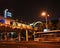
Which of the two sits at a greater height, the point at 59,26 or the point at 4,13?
the point at 4,13

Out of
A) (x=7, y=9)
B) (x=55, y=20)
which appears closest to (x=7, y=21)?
(x=7, y=9)

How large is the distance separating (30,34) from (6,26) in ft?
58.3

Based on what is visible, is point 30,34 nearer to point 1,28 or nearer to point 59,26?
point 59,26

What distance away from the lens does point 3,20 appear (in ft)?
195

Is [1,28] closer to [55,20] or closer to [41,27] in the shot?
[41,27]

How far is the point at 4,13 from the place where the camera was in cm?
6362

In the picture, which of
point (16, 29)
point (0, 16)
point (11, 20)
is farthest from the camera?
point (11, 20)

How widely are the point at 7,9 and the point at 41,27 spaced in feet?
48.9

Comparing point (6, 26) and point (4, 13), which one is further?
point (4, 13)

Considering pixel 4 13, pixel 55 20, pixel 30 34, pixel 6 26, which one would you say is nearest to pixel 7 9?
pixel 4 13

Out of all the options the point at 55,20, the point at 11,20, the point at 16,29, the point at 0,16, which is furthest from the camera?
the point at 55,20

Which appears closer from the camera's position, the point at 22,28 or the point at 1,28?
the point at 1,28

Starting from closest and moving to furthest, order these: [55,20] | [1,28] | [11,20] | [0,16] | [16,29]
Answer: [1,28], [16,29], [0,16], [11,20], [55,20]

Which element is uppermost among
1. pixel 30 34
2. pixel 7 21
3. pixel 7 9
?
pixel 7 9
